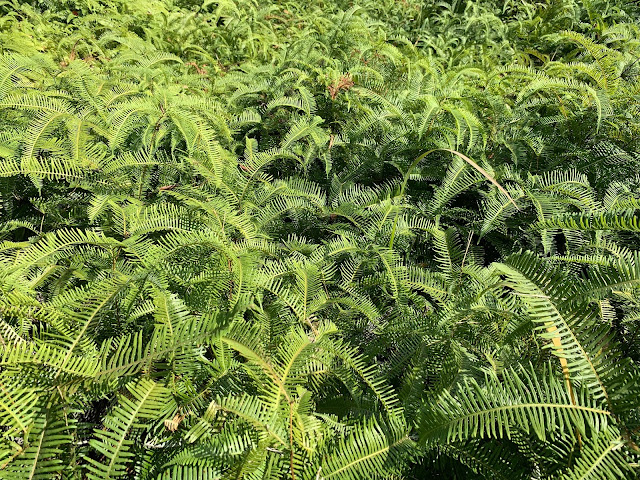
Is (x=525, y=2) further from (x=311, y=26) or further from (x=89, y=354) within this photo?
(x=89, y=354)

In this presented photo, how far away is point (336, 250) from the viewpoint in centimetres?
189

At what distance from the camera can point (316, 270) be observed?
1594 mm

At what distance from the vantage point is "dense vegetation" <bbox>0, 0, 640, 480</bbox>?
997 millimetres

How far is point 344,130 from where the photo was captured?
295cm

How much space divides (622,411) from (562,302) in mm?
247

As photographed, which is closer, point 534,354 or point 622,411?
point 622,411

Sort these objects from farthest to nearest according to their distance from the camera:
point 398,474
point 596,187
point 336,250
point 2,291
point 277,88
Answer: point 277,88
point 596,187
point 336,250
point 2,291
point 398,474

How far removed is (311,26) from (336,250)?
11.8 ft

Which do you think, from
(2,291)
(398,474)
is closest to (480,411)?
(398,474)

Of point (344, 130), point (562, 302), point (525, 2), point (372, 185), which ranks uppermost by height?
point (525, 2)

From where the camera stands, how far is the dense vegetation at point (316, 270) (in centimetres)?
100

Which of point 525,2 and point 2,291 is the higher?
point 525,2

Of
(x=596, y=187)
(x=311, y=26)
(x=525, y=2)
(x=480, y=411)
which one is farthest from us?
(x=525, y=2)

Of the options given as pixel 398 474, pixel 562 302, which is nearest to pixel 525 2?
pixel 562 302
